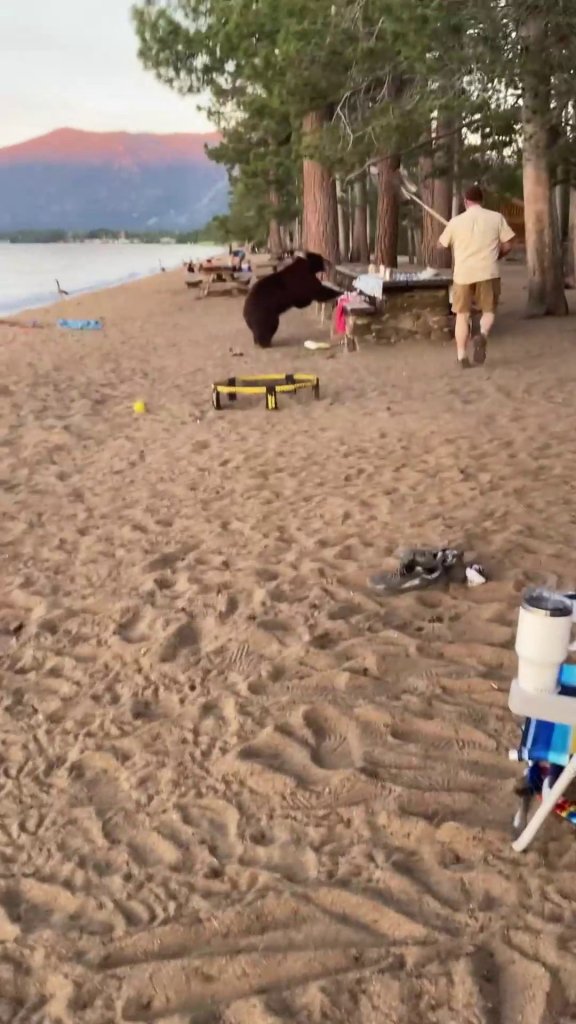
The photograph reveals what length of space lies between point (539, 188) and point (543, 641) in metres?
10.4

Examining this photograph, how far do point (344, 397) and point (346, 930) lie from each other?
695cm

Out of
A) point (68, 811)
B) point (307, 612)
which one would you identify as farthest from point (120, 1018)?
point (307, 612)

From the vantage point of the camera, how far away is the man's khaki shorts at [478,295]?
30.1 ft

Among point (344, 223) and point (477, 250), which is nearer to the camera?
point (477, 250)

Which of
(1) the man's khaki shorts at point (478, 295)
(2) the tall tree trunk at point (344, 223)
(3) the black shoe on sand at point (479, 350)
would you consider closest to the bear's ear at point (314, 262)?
(3) the black shoe on sand at point (479, 350)

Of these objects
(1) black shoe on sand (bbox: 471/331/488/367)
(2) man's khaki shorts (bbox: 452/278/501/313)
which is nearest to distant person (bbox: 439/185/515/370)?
(2) man's khaki shorts (bbox: 452/278/501/313)

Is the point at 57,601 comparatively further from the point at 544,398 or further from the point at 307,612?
the point at 544,398

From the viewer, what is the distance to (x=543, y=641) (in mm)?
2305

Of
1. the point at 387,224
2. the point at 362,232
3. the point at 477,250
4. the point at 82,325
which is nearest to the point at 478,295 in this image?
the point at 477,250

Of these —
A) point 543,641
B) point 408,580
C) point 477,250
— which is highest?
point 477,250

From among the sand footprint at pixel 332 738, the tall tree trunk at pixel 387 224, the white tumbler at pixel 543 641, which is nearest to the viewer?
the white tumbler at pixel 543 641

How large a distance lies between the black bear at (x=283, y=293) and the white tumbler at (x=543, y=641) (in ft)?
34.9

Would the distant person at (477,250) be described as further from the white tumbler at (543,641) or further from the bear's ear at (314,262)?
the white tumbler at (543,641)

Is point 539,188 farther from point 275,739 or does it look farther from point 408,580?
point 275,739
